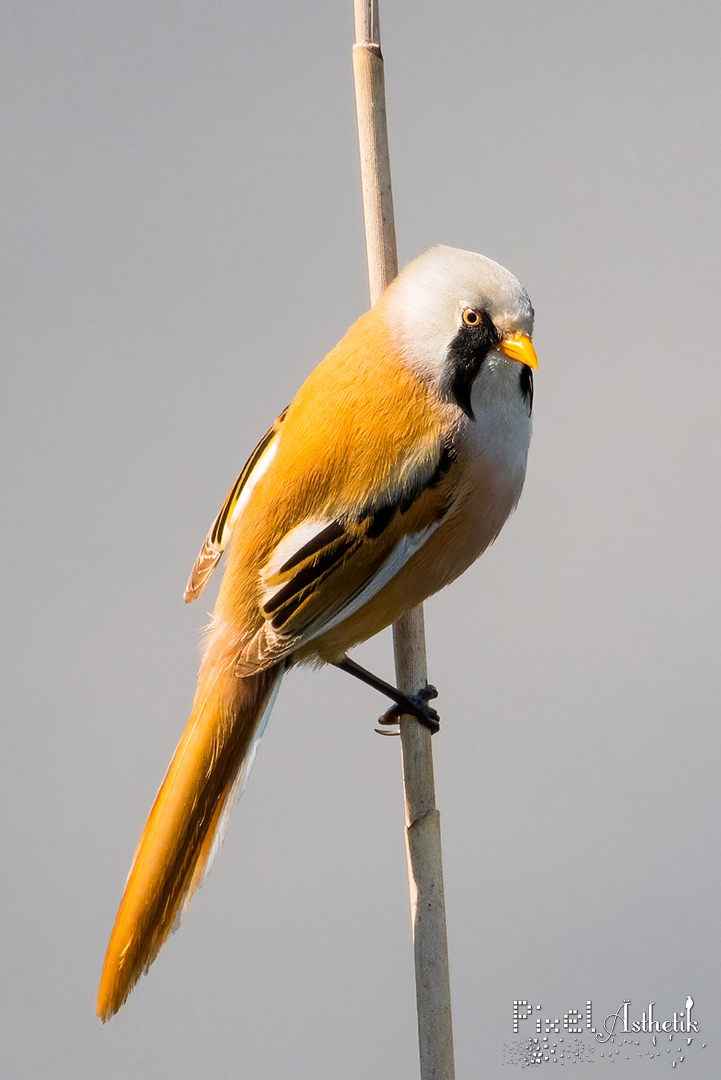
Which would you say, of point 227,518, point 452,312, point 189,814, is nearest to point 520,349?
point 452,312

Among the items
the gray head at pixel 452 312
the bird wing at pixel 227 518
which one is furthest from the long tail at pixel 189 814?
the gray head at pixel 452 312

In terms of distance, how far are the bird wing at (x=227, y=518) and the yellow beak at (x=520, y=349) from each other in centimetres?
27

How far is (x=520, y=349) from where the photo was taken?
3.34 ft

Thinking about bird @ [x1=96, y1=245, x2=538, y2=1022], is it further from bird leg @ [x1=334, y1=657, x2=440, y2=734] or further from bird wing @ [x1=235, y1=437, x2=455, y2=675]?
bird leg @ [x1=334, y1=657, x2=440, y2=734]

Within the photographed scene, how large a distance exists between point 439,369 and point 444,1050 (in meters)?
0.64

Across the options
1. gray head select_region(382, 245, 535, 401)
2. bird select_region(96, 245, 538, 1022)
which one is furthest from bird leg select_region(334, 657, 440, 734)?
gray head select_region(382, 245, 535, 401)

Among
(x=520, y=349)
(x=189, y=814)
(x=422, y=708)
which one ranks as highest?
(x=520, y=349)

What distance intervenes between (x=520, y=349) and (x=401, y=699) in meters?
0.40

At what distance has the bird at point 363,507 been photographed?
41.1 inches

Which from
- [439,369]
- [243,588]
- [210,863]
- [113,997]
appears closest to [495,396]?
[439,369]

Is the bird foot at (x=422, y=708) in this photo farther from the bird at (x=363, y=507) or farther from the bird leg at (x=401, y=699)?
the bird at (x=363, y=507)

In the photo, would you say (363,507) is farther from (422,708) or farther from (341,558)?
(422,708)

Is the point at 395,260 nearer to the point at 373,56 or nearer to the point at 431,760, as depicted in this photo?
the point at 373,56

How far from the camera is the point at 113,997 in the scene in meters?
0.96
